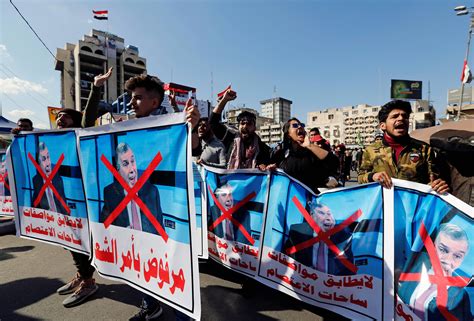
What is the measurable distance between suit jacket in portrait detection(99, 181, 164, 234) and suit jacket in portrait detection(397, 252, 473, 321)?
5.69 feet

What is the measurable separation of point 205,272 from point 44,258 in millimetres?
2359

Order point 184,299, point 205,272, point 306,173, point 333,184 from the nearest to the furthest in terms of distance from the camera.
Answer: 1. point 184,299
2. point 306,173
3. point 333,184
4. point 205,272

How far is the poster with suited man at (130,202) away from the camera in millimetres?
1729

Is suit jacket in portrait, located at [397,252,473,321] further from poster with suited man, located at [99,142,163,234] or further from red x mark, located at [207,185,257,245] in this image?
poster with suited man, located at [99,142,163,234]

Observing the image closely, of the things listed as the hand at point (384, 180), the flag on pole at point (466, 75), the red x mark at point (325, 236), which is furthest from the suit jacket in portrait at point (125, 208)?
the flag on pole at point (466, 75)

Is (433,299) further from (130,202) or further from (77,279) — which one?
(77,279)

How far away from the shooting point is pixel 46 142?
264 centimetres

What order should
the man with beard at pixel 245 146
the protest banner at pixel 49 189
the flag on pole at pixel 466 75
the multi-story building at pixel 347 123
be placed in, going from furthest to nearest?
the multi-story building at pixel 347 123
the flag on pole at pixel 466 75
the man with beard at pixel 245 146
the protest banner at pixel 49 189

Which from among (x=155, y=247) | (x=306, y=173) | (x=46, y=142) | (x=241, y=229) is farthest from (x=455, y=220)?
(x=46, y=142)

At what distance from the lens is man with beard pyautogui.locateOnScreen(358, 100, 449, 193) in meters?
2.12

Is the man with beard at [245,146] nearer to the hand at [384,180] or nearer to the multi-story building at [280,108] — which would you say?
the hand at [384,180]

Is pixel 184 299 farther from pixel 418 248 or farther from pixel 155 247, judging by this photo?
pixel 418 248

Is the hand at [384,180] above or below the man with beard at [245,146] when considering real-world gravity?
below

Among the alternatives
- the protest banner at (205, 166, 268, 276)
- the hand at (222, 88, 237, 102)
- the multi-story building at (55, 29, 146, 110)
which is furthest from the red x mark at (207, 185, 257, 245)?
the multi-story building at (55, 29, 146, 110)
